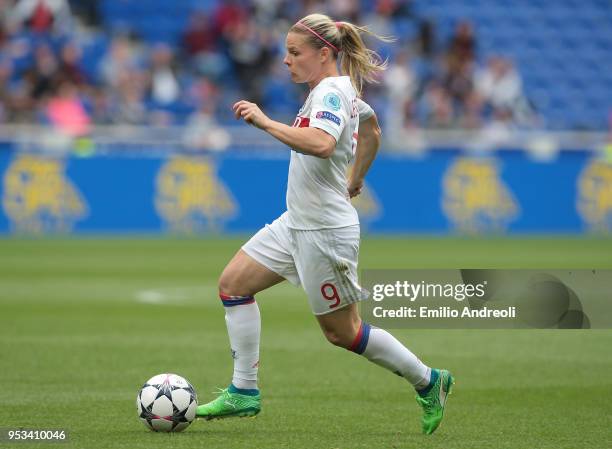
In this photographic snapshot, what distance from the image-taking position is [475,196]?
22203 millimetres

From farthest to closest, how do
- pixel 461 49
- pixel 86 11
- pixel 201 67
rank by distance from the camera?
pixel 461 49
pixel 86 11
pixel 201 67

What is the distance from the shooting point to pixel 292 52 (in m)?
6.58

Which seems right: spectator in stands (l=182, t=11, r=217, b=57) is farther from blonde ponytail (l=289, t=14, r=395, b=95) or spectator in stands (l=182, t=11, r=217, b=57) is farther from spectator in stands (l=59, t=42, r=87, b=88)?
blonde ponytail (l=289, t=14, r=395, b=95)

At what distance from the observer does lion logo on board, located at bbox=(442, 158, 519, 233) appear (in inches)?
867

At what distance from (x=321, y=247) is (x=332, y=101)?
790 mm

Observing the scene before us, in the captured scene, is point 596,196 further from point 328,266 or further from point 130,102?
point 328,266

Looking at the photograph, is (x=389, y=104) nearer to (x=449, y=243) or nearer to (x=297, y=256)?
(x=449, y=243)

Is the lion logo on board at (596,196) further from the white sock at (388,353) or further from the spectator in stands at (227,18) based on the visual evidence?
the white sock at (388,353)

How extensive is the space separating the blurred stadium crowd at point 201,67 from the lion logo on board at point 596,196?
1877 millimetres

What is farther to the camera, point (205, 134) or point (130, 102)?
point (130, 102)

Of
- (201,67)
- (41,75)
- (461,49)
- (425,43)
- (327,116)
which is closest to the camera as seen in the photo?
(327,116)

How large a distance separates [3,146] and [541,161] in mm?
9302

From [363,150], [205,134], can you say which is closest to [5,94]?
[205,134]

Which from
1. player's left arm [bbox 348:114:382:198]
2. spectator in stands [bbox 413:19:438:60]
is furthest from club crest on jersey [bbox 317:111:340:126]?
spectator in stands [bbox 413:19:438:60]
